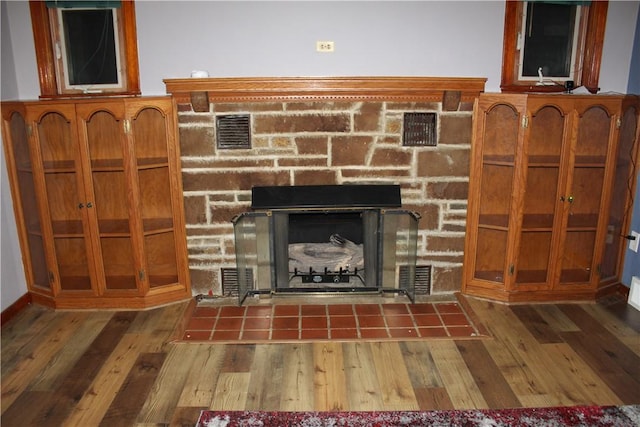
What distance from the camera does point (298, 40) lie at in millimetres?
3379

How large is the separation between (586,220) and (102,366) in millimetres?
3310

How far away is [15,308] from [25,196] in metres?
0.78

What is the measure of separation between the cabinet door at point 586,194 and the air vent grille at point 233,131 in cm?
219

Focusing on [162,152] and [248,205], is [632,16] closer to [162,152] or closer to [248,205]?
[248,205]

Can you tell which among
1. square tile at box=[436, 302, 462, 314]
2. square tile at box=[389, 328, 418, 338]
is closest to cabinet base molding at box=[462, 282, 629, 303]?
square tile at box=[436, 302, 462, 314]

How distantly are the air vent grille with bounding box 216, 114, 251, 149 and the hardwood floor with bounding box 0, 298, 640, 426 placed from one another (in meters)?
1.25

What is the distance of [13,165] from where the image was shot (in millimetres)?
3338

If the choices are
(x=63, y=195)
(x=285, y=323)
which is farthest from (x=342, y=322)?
(x=63, y=195)

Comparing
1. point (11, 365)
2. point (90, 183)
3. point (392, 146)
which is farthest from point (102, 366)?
point (392, 146)

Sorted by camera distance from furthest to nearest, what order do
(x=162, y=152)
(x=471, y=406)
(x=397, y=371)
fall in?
(x=162, y=152)
(x=397, y=371)
(x=471, y=406)

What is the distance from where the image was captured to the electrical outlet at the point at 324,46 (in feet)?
11.1

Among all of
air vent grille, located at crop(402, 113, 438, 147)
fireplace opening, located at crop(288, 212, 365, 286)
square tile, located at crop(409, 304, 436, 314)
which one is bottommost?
square tile, located at crop(409, 304, 436, 314)

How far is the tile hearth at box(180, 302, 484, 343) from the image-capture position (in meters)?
3.14

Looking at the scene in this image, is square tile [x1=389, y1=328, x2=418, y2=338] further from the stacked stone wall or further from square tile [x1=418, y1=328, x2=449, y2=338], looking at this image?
the stacked stone wall
